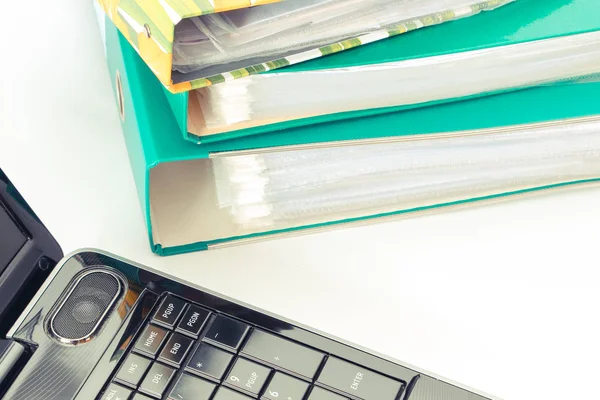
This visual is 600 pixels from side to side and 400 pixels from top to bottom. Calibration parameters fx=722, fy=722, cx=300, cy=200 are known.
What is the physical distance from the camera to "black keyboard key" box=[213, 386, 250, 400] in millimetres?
353

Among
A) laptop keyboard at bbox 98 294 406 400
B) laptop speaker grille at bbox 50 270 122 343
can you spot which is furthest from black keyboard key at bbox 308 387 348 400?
laptop speaker grille at bbox 50 270 122 343

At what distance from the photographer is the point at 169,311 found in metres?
0.38

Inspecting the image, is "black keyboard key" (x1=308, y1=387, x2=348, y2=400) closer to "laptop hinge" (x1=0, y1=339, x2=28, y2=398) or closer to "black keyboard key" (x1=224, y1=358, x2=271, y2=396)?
"black keyboard key" (x1=224, y1=358, x2=271, y2=396)

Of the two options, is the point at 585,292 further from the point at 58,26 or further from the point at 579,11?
the point at 58,26

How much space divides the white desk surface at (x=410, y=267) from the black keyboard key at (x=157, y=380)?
2.9 inches

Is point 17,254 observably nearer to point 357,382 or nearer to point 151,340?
point 151,340

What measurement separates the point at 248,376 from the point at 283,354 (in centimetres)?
2

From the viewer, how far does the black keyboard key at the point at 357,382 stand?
0.36 m

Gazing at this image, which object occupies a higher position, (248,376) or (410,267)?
(410,267)

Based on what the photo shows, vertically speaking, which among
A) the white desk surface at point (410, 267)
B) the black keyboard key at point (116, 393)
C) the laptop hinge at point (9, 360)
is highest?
the white desk surface at point (410, 267)

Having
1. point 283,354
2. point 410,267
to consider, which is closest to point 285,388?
point 283,354

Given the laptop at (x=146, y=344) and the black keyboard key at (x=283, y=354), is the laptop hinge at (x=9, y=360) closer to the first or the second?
the laptop at (x=146, y=344)

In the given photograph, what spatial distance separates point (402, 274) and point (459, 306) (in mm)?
39

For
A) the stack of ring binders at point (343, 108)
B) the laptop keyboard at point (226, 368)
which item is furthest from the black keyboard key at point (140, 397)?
the stack of ring binders at point (343, 108)
